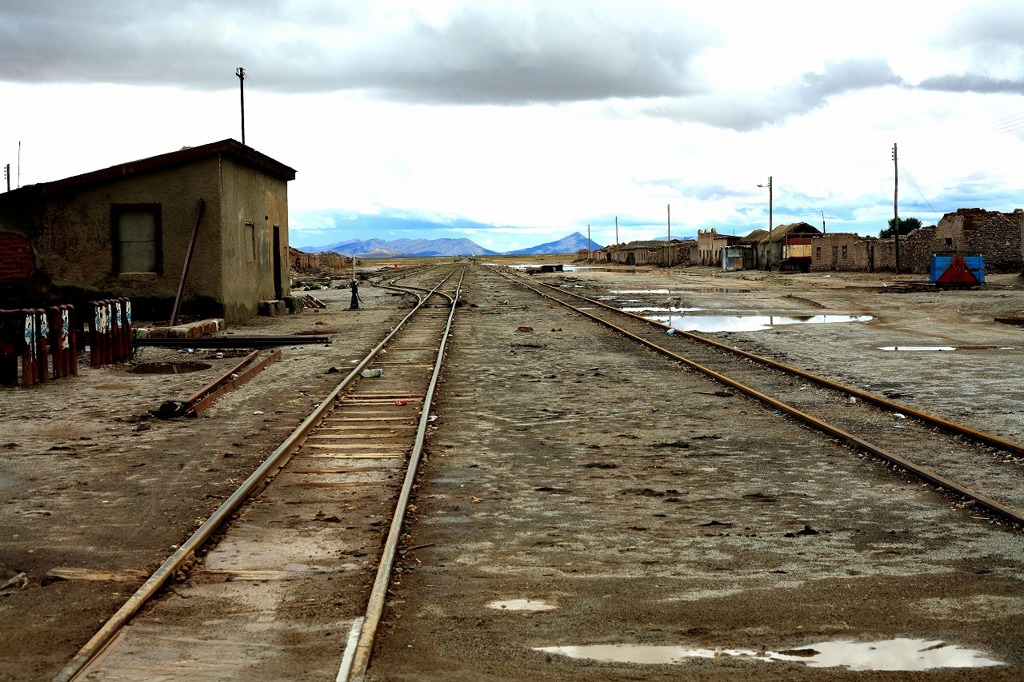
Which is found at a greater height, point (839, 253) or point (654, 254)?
point (654, 254)

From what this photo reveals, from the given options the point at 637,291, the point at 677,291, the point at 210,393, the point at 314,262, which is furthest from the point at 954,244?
the point at 314,262

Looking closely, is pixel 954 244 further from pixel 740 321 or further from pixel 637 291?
pixel 740 321

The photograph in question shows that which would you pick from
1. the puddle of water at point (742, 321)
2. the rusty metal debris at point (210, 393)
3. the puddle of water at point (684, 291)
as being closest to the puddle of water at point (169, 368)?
the rusty metal debris at point (210, 393)

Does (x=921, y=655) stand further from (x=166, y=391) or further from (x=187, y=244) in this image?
(x=187, y=244)

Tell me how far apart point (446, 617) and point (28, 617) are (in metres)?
2.13

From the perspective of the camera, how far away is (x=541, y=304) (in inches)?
1410

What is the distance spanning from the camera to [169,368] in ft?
56.0

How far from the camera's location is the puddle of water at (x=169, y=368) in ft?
54.6

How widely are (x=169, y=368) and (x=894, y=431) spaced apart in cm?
1135

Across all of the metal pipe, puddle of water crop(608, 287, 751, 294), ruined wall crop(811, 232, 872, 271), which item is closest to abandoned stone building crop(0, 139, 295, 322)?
the metal pipe

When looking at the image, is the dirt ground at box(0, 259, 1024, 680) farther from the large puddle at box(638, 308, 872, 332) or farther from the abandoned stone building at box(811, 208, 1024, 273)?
the abandoned stone building at box(811, 208, 1024, 273)

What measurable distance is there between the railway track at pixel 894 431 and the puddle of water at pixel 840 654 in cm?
258

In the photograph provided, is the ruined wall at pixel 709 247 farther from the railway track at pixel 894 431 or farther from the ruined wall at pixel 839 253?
the railway track at pixel 894 431

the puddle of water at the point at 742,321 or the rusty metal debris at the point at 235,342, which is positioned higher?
the puddle of water at the point at 742,321
